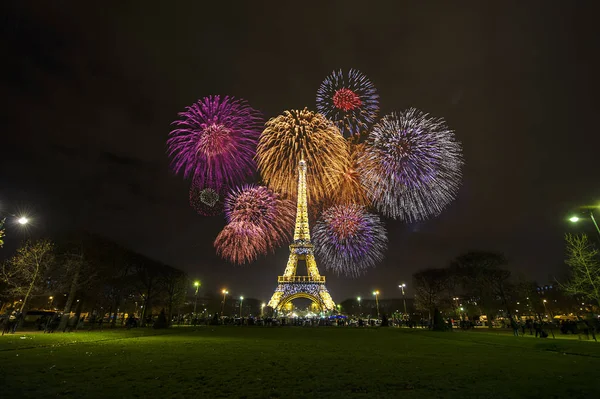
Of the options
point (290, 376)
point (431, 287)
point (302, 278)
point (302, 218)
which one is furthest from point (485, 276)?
point (290, 376)

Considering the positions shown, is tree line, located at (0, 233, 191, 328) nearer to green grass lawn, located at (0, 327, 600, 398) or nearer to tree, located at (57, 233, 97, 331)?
tree, located at (57, 233, 97, 331)

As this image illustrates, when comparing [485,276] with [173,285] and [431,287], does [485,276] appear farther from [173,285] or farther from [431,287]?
[173,285]

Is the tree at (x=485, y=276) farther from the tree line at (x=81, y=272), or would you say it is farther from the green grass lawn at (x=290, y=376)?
the tree line at (x=81, y=272)

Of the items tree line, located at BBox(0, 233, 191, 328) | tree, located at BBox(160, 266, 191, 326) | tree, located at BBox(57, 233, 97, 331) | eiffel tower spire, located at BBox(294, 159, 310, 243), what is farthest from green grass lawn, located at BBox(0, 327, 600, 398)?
eiffel tower spire, located at BBox(294, 159, 310, 243)

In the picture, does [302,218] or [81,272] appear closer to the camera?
[81,272]

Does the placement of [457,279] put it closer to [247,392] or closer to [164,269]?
[164,269]

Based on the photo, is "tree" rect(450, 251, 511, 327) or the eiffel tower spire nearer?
"tree" rect(450, 251, 511, 327)

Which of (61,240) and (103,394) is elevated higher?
(61,240)

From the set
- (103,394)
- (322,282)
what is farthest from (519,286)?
(103,394)

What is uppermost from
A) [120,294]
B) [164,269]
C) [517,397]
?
[164,269]
